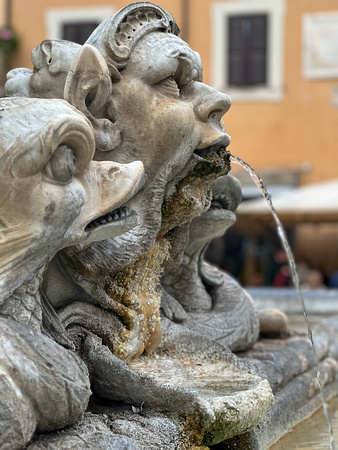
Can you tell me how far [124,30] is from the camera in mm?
2229

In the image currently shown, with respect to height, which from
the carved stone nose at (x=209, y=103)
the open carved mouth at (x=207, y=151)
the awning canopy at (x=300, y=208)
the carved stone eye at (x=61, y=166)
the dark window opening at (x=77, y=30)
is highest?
the dark window opening at (x=77, y=30)

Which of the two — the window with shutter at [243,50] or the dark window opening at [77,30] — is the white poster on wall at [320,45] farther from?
the dark window opening at [77,30]

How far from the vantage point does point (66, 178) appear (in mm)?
1731

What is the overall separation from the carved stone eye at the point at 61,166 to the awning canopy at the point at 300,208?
942cm

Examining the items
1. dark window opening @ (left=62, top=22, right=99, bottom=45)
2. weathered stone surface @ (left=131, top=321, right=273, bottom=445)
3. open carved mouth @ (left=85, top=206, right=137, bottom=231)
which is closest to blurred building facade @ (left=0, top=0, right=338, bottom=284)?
dark window opening @ (left=62, top=22, right=99, bottom=45)

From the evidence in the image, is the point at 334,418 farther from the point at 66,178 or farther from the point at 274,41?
the point at 274,41

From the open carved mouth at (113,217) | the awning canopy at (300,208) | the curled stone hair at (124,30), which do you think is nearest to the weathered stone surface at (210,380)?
the open carved mouth at (113,217)

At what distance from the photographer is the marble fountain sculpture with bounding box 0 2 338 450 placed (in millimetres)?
1682

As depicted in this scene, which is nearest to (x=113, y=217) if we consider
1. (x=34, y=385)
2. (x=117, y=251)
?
(x=117, y=251)

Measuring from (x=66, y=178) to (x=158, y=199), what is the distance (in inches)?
22.6

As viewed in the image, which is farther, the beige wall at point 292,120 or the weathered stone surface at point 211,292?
the beige wall at point 292,120

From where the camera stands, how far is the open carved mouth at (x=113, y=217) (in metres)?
1.90

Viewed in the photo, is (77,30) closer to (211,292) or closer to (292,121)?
(292,121)

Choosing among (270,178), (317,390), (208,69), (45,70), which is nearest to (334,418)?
(317,390)
